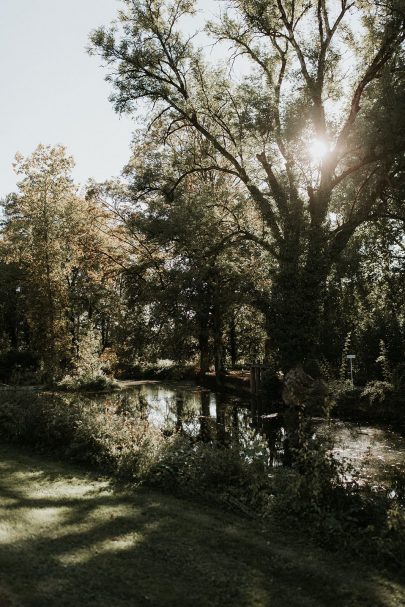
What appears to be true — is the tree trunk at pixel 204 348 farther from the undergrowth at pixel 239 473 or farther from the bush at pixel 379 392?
the undergrowth at pixel 239 473

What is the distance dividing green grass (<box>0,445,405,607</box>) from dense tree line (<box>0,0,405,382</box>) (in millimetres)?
10002

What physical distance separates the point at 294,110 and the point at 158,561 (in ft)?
53.5

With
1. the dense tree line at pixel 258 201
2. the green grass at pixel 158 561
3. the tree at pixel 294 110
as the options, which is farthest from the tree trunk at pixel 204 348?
the green grass at pixel 158 561

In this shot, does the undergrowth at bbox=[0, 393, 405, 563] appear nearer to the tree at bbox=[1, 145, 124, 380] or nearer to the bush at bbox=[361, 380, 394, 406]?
the tree at bbox=[1, 145, 124, 380]

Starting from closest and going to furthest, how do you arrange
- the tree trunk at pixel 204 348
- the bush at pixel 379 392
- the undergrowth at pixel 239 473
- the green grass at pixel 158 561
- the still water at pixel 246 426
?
the green grass at pixel 158 561 < the undergrowth at pixel 239 473 < the still water at pixel 246 426 < the bush at pixel 379 392 < the tree trunk at pixel 204 348

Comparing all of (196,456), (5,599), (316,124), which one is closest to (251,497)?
(196,456)

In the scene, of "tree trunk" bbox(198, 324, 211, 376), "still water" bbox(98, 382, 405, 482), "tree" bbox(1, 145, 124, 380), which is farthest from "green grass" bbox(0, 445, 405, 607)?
"tree trunk" bbox(198, 324, 211, 376)

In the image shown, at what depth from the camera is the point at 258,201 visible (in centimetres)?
1822

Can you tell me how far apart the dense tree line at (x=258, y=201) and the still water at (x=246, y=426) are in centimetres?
214

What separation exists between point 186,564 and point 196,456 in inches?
109

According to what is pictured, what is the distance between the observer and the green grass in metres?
4.13

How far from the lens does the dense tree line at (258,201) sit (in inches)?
622

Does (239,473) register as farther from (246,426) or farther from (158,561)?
(246,426)

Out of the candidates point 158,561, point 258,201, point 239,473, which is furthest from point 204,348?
point 158,561
